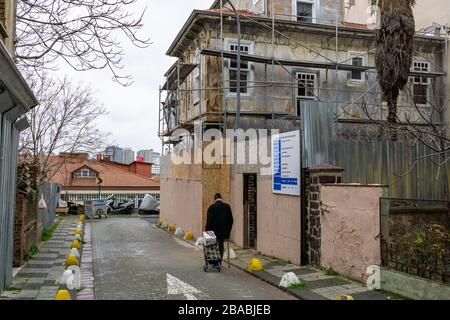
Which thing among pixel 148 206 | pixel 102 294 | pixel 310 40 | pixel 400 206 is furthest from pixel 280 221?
pixel 148 206

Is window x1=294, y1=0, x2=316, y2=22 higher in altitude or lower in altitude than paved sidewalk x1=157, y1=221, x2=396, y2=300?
higher

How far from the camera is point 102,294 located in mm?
9430

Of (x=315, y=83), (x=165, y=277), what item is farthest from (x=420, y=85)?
(x=165, y=277)

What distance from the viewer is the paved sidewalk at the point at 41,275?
894cm

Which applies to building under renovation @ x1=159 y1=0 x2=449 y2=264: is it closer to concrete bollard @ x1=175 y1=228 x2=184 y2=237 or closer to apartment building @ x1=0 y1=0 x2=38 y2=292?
concrete bollard @ x1=175 y1=228 x2=184 y2=237

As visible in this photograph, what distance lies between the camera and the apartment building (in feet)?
25.3

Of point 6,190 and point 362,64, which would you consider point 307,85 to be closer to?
point 362,64

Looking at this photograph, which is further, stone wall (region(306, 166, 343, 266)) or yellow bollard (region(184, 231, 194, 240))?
yellow bollard (region(184, 231, 194, 240))

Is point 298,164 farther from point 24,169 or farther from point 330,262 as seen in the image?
point 24,169

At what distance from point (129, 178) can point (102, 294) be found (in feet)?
138

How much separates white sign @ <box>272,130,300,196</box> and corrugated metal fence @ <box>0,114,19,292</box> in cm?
636

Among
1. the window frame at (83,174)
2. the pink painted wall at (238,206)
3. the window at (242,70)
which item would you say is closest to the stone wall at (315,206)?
the pink painted wall at (238,206)

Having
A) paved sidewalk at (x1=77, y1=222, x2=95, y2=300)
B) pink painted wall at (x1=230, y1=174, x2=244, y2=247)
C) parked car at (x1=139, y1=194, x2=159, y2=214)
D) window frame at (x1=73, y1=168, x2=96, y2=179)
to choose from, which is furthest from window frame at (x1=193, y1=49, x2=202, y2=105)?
window frame at (x1=73, y1=168, x2=96, y2=179)

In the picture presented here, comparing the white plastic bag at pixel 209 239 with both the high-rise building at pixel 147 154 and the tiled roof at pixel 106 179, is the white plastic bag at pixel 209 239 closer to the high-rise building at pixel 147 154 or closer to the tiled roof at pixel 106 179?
the tiled roof at pixel 106 179
